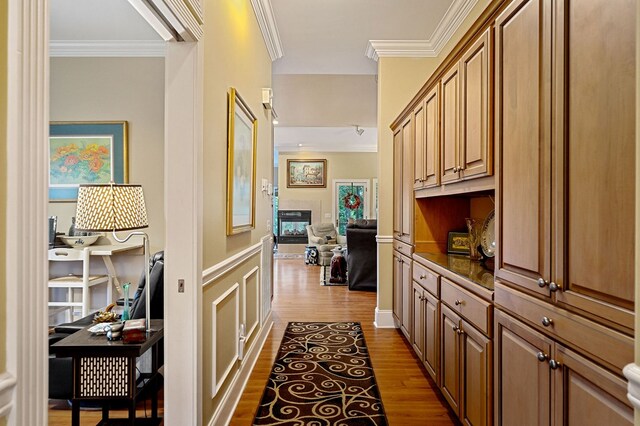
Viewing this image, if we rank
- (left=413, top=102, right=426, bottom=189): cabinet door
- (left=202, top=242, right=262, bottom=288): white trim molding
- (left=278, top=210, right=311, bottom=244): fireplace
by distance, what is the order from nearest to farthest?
1. (left=202, top=242, right=262, bottom=288): white trim molding
2. (left=413, top=102, right=426, bottom=189): cabinet door
3. (left=278, top=210, right=311, bottom=244): fireplace

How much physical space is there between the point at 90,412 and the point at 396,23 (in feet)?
13.2

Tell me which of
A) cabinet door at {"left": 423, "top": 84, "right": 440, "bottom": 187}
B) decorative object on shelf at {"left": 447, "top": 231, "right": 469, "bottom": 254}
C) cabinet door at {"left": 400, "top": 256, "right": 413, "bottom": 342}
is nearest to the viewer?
cabinet door at {"left": 423, "top": 84, "right": 440, "bottom": 187}

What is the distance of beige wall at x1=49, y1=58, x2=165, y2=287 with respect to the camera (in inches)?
142

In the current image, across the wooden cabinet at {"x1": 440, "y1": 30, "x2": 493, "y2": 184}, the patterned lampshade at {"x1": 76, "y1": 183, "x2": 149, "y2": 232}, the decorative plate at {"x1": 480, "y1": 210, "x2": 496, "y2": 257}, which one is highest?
the wooden cabinet at {"x1": 440, "y1": 30, "x2": 493, "y2": 184}

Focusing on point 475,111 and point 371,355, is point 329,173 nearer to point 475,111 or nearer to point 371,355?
point 371,355

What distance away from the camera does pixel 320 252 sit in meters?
8.31

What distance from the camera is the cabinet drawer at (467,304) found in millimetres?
1662

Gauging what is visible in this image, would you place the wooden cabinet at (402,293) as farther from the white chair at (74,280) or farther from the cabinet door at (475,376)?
the white chair at (74,280)

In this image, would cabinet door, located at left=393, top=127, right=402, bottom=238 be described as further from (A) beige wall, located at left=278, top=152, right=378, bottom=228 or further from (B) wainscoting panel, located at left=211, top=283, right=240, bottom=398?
(A) beige wall, located at left=278, top=152, right=378, bottom=228

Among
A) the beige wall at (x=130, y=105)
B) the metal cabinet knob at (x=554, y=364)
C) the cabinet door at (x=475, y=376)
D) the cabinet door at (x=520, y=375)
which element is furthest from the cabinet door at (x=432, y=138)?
the beige wall at (x=130, y=105)

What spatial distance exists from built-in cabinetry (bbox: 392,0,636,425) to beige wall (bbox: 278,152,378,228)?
877 centimetres

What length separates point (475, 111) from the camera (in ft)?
6.21

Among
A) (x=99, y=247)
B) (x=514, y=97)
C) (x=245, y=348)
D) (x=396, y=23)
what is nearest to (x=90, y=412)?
(x=245, y=348)

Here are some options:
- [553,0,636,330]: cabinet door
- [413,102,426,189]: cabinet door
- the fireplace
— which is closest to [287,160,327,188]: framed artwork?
the fireplace
